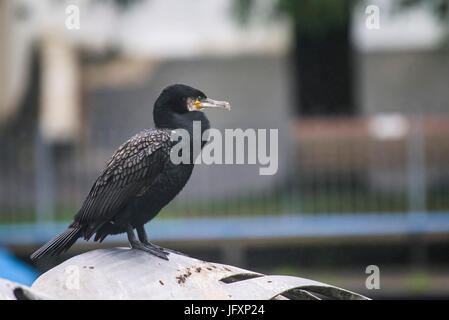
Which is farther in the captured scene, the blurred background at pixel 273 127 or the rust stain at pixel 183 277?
the blurred background at pixel 273 127

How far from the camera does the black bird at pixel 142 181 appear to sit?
1.67 m

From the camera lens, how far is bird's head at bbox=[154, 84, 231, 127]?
165 cm

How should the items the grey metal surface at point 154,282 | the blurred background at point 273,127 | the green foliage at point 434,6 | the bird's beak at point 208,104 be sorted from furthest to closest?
the green foliage at point 434,6, the blurred background at point 273,127, the bird's beak at point 208,104, the grey metal surface at point 154,282

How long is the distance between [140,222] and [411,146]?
7.39 metres

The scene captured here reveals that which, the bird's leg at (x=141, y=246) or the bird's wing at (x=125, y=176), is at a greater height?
the bird's wing at (x=125, y=176)

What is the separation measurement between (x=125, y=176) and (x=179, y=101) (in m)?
0.20

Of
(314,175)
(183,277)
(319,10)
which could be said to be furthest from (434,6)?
(183,277)

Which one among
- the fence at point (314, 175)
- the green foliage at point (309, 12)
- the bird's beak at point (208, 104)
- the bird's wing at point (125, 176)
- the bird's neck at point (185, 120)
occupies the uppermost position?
the green foliage at point (309, 12)

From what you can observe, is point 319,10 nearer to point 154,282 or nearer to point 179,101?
point 179,101

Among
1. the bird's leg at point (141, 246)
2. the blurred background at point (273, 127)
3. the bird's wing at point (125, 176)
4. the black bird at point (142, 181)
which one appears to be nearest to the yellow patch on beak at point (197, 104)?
the black bird at point (142, 181)

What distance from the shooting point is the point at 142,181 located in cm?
176

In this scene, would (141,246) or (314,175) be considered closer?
(141,246)

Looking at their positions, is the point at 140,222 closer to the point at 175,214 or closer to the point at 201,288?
the point at 201,288

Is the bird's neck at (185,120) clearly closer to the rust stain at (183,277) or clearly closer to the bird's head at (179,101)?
the bird's head at (179,101)
